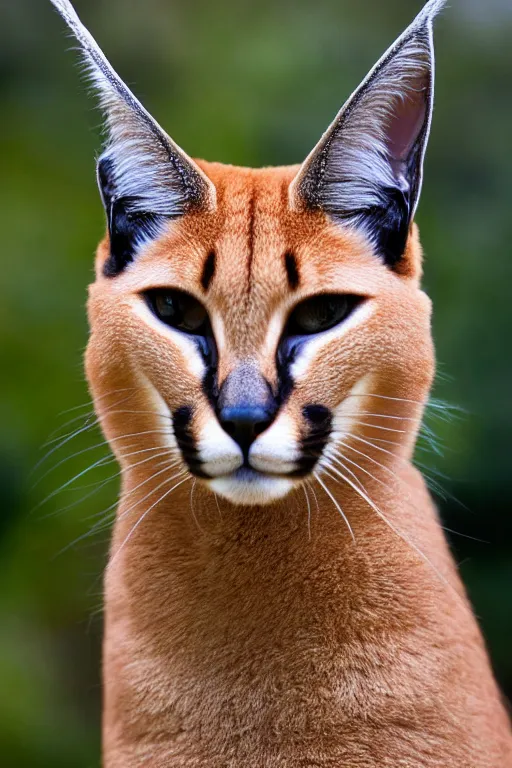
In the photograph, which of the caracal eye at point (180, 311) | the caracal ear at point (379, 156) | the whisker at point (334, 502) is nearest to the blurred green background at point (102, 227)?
the whisker at point (334, 502)

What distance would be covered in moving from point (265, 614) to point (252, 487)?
0.38 m

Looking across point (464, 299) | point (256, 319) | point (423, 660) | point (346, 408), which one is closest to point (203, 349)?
point (256, 319)

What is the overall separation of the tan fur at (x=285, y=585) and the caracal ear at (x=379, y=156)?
0.05 metres

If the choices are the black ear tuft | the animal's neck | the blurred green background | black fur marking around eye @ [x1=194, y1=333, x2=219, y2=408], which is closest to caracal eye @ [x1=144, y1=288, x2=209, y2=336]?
black fur marking around eye @ [x1=194, y1=333, x2=219, y2=408]

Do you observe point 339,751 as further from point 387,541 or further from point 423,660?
point 387,541

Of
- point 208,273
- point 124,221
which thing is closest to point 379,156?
point 208,273

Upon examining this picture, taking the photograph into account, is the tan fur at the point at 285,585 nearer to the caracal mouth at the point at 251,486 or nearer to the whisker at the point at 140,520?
the whisker at the point at 140,520

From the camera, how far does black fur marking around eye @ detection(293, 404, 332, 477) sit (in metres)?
1.97

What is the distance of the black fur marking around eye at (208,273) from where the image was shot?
80.1 inches

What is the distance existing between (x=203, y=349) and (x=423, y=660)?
81 centimetres

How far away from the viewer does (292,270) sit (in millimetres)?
2035

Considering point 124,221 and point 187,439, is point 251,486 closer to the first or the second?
point 187,439

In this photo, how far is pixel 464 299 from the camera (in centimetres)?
460

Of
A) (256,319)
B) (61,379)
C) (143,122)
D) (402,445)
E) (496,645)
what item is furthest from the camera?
(61,379)
